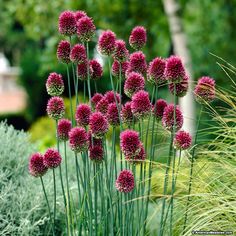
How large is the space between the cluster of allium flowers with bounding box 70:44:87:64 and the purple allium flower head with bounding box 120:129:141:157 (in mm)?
409

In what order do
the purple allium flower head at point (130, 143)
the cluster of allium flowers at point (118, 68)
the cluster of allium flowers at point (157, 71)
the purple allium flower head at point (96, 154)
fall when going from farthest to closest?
the cluster of allium flowers at point (118, 68), the purple allium flower head at point (96, 154), the cluster of allium flowers at point (157, 71), the purple allium flower head at point (130, 143)

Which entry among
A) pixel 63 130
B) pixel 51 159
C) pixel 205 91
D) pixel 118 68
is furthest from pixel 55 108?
pixel 205 91

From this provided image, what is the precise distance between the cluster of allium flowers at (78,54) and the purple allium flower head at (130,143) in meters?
0.41

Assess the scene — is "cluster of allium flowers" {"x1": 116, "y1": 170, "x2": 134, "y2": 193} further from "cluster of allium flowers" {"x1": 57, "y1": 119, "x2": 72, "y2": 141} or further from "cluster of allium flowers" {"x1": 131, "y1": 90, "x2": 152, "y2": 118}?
"cluster of allium flowers" {"x1": 57, "y1": 119, "x2": 72, "y2": 141}

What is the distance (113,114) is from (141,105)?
0.72ft

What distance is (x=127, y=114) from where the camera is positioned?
8.87 feet

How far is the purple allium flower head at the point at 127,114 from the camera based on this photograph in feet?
8.84

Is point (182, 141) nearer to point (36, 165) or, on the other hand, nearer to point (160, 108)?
point (160, 108)

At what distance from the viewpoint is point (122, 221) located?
2.75m

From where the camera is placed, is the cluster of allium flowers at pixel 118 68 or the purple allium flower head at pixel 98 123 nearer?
the purple allium flower head at pixel 98 123

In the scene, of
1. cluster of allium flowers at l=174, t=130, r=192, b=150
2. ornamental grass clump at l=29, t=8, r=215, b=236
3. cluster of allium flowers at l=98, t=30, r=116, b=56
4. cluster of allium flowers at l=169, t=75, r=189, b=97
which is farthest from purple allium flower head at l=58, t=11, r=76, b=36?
cluster of allium flowers at l=174, t=130, r=192, b=150

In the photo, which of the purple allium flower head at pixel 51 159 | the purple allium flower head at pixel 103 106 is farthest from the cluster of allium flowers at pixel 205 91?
the purple allium flower head at pixel 51 159

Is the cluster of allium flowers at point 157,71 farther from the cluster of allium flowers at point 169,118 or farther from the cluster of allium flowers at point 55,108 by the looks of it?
the cluster of allium flowers at point 55,108

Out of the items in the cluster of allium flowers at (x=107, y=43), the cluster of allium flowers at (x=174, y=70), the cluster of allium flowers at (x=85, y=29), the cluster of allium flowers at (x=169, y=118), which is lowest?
the cluster of allium flowers at (x=169, y=118)
